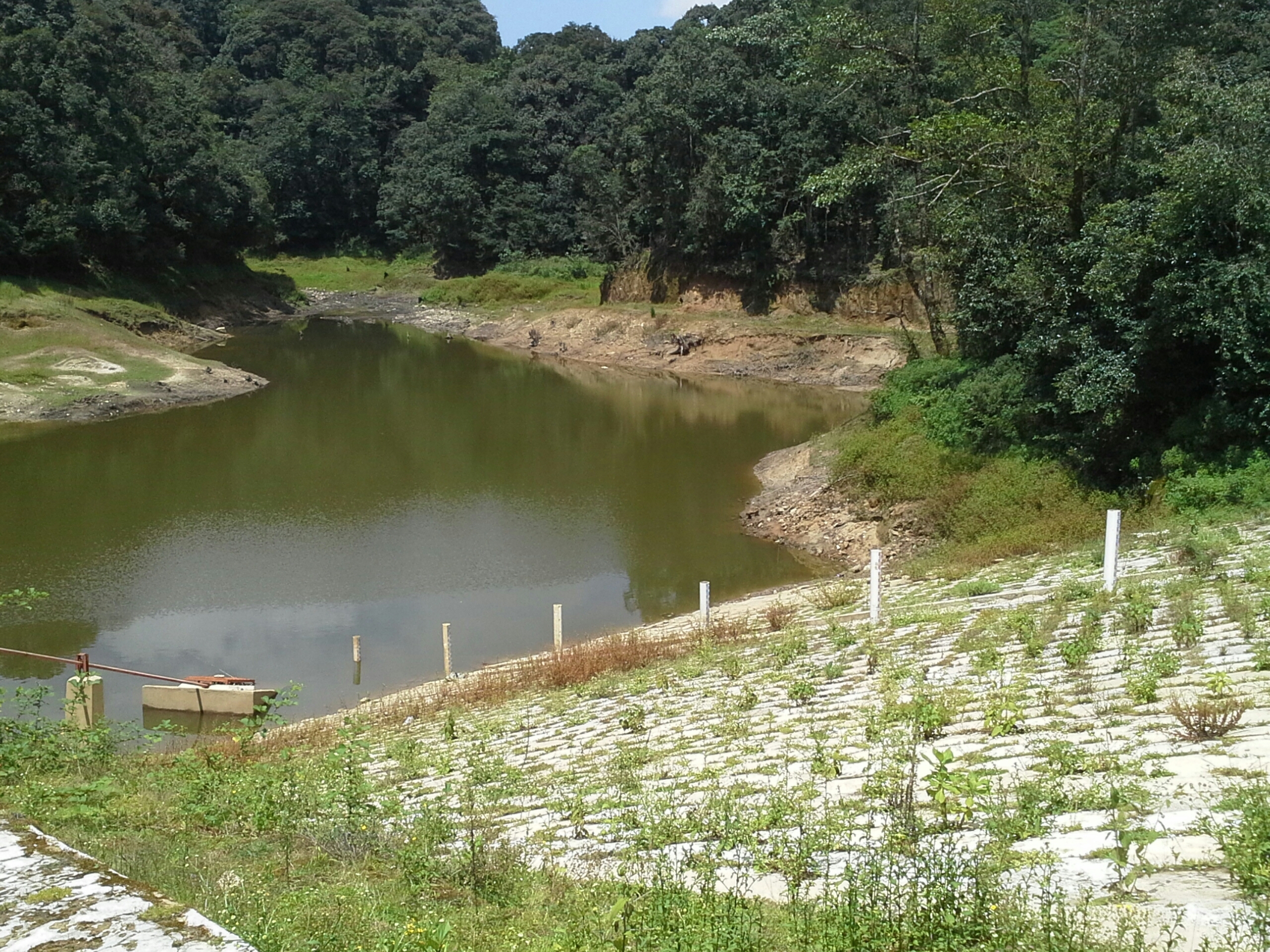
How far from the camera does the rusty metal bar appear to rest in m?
12.9

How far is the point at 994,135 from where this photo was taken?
72.2 ft

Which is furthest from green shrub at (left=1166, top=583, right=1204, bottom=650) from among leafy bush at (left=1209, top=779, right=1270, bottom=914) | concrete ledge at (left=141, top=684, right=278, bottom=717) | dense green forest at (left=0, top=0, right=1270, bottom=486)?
concrete ledge at (left=141, top=684, right=278, bottom=717)

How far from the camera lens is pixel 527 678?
46.7 ft

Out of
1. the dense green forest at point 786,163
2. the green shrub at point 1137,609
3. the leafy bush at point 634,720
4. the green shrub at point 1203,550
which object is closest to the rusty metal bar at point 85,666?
the leafy bush at point 634,720

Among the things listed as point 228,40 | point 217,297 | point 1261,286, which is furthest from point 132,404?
point 228,40

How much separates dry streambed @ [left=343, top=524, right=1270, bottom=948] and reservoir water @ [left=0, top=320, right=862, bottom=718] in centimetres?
594

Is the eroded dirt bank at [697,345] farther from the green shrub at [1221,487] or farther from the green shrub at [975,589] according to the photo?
the green shrub at [975,589]

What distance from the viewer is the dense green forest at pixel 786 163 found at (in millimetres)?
17953

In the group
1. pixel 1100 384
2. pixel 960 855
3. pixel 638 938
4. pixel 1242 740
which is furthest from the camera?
pixel 1100 384

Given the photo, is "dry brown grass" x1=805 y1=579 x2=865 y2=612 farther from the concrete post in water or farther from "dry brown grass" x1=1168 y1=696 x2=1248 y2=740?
the concrete post in water

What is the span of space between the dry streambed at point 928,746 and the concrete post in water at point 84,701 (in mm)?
2784

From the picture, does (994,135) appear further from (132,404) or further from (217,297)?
(217,297)

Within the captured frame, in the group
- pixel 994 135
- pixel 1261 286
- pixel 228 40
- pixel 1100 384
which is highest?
pixel 228 40

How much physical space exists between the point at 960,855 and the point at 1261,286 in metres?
13.6
